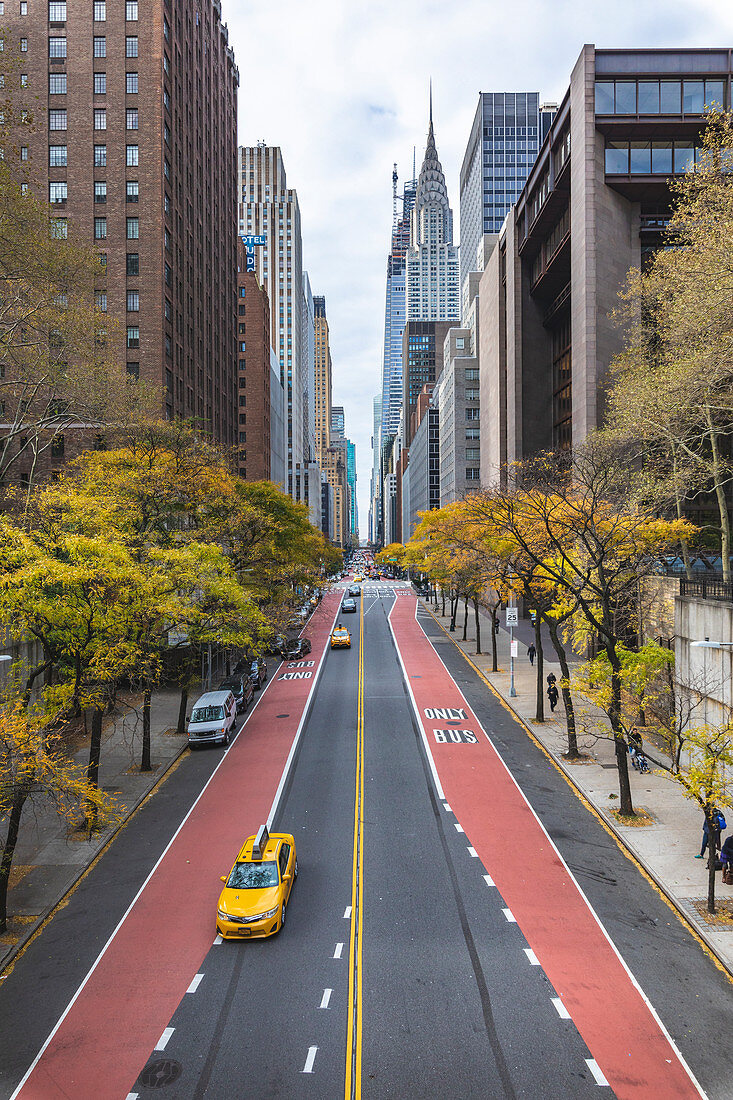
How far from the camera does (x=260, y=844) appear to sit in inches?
562

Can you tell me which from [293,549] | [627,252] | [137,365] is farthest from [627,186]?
[137,365]

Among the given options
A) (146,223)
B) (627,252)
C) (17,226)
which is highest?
(146,223)

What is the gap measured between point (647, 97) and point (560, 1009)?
54081 mm

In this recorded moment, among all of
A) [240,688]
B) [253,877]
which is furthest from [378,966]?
[240,688]

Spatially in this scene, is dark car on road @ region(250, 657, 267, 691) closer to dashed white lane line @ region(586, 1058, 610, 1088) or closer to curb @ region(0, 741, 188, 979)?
curb @ region(0, 741, 188, 979)

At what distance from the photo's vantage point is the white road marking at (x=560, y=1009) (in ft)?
34.1

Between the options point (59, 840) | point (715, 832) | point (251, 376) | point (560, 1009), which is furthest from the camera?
point (251, 376)

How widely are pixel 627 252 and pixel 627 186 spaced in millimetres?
4312

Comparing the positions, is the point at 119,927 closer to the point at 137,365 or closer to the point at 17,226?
the point at 17,226

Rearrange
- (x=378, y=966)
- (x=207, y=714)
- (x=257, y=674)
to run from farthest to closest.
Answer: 1. (x=257, y=674)
2. (x=207, y=714)
3. (x=378, y=966)

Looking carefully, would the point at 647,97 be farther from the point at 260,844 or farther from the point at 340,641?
the point at 260,844

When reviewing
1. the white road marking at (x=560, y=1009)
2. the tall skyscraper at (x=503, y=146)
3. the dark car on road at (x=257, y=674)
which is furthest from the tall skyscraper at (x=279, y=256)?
the white road marking at (x=560, y=1009)

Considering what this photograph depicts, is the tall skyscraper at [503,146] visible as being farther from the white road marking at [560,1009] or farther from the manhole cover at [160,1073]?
the manhole cover at [160,1073]

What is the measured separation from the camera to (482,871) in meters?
15.2
